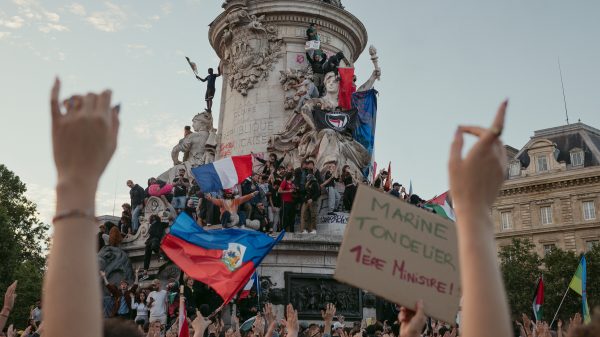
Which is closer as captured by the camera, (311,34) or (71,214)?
(71,214)

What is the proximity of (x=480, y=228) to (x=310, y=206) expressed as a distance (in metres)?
13.7

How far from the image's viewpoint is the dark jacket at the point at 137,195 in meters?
17.3

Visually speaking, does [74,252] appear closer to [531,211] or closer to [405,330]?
[405,330]

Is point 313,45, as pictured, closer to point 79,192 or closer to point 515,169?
point 79,192

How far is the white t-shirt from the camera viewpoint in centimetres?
1205

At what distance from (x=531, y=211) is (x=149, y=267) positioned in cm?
4103

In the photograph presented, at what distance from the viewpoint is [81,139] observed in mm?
1912

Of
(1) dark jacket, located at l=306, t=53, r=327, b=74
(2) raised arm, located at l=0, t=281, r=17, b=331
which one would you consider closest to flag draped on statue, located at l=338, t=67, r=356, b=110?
(1) dark jacket, located at l=306, t=53, r=327, b=74

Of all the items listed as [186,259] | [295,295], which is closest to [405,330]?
[186,259]

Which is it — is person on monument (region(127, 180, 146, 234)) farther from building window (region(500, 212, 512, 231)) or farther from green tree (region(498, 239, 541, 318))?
building window (region(500, 212, 512, 231))

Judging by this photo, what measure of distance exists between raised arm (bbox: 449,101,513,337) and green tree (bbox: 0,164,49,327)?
36620mm

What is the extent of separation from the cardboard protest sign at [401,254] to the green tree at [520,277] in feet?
117

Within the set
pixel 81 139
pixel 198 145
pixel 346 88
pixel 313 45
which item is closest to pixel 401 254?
pixel 81 139

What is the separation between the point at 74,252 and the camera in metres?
1.88
